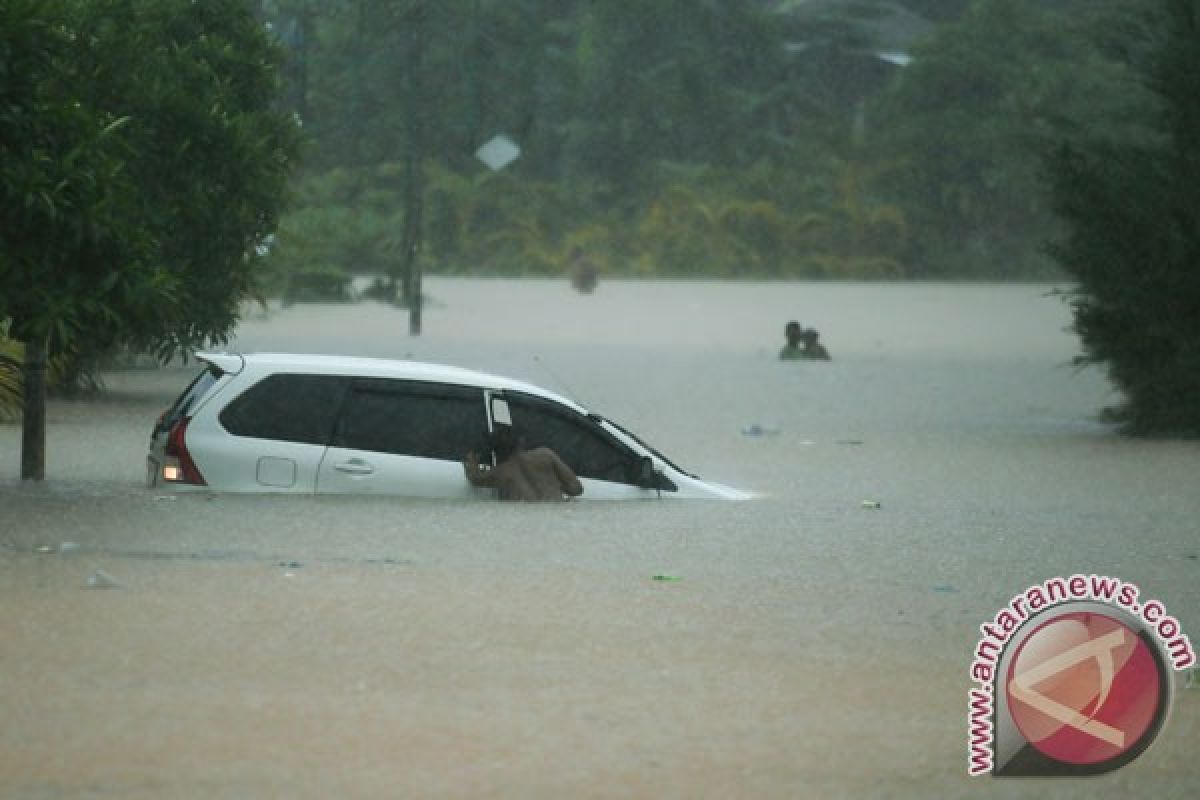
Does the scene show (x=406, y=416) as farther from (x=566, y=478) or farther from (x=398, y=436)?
(x=566, y=478)

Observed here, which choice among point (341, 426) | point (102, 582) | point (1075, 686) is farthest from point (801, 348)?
point (1075, 686)

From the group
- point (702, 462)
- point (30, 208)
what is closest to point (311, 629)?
point (30, 208)

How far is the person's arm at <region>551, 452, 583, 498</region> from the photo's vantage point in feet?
58.2

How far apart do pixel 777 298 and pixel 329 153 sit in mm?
41926

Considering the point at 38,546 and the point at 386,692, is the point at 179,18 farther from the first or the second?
the point at 386,692

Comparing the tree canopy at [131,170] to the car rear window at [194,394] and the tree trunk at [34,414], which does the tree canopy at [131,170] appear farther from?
the car rear window at [194,394]

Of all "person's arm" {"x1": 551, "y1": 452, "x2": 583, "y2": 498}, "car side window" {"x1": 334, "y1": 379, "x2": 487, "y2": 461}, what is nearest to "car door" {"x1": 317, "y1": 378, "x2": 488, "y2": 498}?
"car side window" {"x1": 334, "y1": 379, "x2": 487, "y2": 461}

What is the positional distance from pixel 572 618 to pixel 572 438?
5.49 m

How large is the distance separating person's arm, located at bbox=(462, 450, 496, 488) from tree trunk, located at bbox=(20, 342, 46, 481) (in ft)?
10.1

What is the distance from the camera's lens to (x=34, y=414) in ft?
61.6

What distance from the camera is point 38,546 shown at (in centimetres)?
1494

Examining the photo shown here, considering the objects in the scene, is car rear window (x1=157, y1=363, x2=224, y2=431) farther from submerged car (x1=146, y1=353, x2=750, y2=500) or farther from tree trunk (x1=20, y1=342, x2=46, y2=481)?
tree trunk (x1=20, y1=342, x2=46, y2=481)

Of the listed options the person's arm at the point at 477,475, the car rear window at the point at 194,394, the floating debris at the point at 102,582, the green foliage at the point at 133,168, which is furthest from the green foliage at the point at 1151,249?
the floating debris at the point at 102,582

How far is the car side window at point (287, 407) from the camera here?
691 inches
